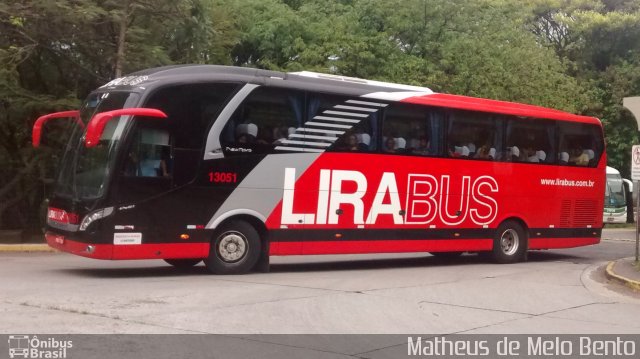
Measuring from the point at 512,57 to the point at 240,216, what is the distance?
20.2m

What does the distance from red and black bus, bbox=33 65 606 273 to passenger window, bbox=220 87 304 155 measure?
0.02 metres

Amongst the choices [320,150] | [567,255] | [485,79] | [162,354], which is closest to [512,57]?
[485,79]

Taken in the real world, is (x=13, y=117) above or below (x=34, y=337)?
above

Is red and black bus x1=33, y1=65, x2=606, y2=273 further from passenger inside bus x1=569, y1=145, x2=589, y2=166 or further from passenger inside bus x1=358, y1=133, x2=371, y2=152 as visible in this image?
passenger inside bus x1=569, y1=145, x2=589, y2=166

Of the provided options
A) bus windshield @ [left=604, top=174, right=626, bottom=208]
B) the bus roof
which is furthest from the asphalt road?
bus windshield @ [left=604, top=174, right=626, bottom=208]

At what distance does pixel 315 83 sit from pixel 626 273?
711 cm

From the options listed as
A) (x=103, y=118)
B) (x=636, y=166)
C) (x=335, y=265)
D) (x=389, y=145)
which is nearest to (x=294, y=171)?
(x=389, y=145)

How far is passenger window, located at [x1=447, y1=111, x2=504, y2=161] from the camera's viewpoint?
17172mm

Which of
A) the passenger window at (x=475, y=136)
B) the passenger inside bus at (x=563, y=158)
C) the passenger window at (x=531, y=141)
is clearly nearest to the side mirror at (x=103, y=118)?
the passenger window at (x=475, y=136)

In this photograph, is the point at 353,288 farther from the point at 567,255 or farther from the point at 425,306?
the point at 567,255

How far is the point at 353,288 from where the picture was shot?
12.9 m

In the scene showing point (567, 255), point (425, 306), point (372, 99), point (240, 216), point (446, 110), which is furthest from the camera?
point (567, 255)

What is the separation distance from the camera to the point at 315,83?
49.9 feet

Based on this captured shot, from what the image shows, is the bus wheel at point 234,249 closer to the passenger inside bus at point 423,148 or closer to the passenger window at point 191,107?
the passenger window at point 191,107
